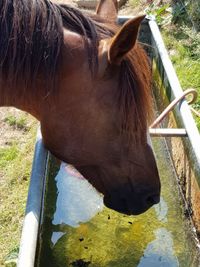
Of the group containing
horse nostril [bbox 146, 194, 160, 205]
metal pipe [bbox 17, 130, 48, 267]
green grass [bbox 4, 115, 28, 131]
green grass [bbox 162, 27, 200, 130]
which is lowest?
green grass [bbox 4, 115, 28, 131]

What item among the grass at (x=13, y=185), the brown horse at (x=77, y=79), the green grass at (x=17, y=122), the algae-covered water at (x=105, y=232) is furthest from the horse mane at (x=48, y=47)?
the green grass at (x=17, y=122)

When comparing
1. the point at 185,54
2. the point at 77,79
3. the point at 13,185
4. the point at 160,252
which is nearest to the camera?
the point at 77,79

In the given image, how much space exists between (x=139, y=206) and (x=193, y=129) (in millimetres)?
625

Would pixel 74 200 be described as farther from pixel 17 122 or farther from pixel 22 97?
pixel 22 97

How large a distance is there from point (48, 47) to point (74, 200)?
155 centimetres

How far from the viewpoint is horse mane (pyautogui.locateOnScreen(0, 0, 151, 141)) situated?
1.94 m

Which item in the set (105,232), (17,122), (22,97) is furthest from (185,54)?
(22,97)

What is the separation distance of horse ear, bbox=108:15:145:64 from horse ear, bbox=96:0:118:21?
1.64 ft

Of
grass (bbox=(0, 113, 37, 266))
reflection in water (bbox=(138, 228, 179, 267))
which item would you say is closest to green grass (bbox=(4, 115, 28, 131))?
grass (bbox=(0, 113, 37, 266))

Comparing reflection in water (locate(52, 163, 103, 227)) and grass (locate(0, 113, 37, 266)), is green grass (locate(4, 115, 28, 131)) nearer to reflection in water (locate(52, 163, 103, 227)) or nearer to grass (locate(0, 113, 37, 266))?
grass (locate(0, 113, 37, 266))

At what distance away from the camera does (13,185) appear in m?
3.61

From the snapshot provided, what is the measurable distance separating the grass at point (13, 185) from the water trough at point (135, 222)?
0.86ft

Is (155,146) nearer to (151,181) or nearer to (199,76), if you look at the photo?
(199,76)

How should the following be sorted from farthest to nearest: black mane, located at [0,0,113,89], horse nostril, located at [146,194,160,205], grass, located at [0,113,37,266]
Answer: grass, located at [0,113,37,266] → horse nostril, located at [146,194,160,205] → black mane, located at [0,0,113,89]
